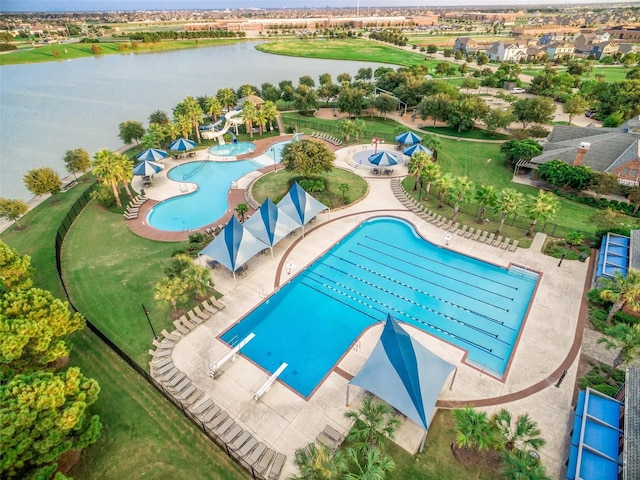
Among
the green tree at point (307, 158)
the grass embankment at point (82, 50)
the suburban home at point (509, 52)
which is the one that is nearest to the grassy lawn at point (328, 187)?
the green tree at point (307, 158)

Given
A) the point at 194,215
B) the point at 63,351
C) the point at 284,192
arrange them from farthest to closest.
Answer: the point at 284,192
the point at 194,215
the point at 63,351

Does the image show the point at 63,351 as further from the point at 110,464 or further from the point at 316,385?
the point at 316,385

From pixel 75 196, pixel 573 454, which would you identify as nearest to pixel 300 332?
pixel 573 454

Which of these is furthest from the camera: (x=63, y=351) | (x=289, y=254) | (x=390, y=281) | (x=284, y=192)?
(x=284, y=192)

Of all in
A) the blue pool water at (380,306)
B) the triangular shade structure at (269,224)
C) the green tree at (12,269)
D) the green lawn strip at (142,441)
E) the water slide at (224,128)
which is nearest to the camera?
the green lawn strip at (142,441)

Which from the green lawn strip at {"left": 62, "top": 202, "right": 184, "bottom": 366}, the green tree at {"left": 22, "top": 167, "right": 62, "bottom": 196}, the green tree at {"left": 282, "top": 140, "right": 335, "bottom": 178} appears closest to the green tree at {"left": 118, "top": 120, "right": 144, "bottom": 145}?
the green tree at {"left": 22, "top": 167, "right": 62, "bottom": 196}

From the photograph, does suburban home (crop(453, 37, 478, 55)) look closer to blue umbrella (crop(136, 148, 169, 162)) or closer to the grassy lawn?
the grassy lawn

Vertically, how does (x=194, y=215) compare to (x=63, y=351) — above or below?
below

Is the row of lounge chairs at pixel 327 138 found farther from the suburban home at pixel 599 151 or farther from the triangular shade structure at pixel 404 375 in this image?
the triangular shade structure at pixel 404 375
